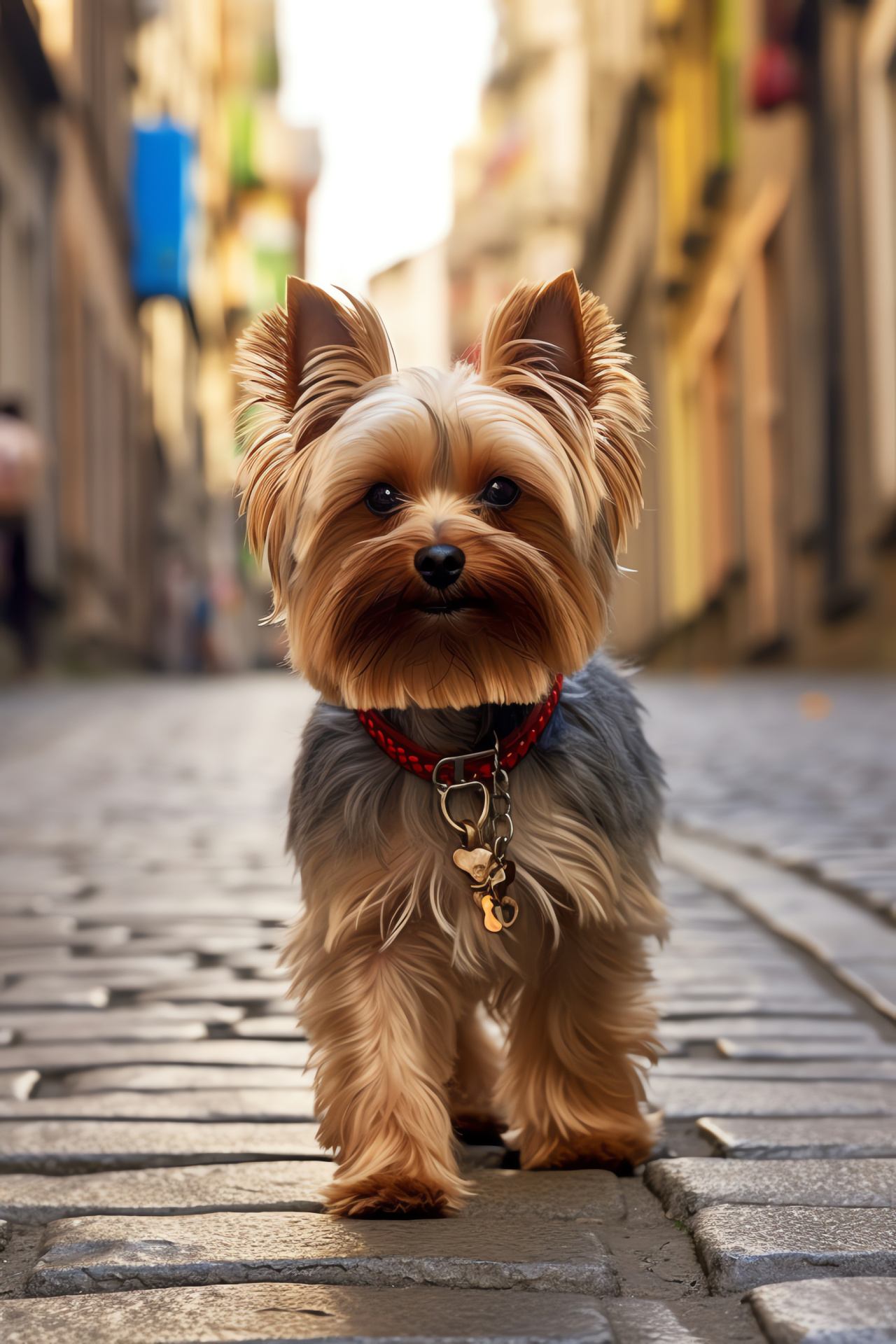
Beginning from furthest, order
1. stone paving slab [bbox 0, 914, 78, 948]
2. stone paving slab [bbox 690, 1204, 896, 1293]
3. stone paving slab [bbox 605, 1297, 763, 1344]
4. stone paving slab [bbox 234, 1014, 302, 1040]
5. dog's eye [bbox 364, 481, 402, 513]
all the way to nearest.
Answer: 1. stone paving slab [bbox 0, 914, 78, 948]
2. stone paving slab [bbox 234, 1014, 302, 1040]
3. dog's eye [bbox 364, 481, 402, 513]
4. stone paving slab [bbox 690, 1204, 896, 1293]
5. stone paving slab [bbox 605, 1297, 763, 1344]

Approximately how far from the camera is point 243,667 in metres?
57.8

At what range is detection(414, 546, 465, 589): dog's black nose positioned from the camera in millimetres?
2570

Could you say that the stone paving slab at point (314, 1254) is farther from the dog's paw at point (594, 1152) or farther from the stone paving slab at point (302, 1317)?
the dog's paw at point (594, 1152)

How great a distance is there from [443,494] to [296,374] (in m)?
0.36

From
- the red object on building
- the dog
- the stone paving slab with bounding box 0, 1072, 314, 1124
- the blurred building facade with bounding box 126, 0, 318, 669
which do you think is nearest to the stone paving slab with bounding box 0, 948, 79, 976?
the stone paving slab with bounding box 0, 1072, 314, 1124

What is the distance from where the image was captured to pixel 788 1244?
7.61 feet

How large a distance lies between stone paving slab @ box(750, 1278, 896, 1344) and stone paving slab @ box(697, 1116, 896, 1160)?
27.5 inches

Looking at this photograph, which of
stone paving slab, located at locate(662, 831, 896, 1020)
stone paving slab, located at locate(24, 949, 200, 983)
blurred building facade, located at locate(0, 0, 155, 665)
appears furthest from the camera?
blurred building facade, located at locate(0, 0, 155, 665)

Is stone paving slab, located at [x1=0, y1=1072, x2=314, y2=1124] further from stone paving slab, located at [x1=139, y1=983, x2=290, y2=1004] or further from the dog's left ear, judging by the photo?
the dog's left ear

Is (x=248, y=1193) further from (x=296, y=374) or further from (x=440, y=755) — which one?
(x=296, y=374)

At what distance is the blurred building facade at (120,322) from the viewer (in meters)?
21.1

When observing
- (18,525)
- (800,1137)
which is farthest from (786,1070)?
(18,525)

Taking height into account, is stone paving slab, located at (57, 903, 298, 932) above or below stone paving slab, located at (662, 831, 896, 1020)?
below

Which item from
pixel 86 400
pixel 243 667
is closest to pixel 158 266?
pixel 86 400
